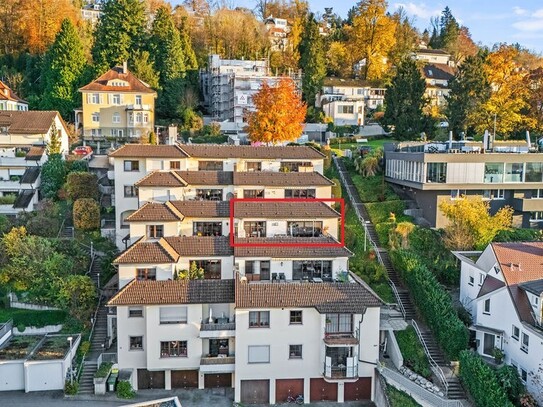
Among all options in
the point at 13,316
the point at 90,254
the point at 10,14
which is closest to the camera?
the point at 13,316

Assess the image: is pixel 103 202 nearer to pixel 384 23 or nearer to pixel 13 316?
pixel 13 316

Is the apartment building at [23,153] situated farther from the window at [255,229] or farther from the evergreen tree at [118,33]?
the window at [255,229]

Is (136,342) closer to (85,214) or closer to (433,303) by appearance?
(85,214)

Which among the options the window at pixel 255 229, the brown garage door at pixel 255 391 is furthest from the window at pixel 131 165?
the brown garage door at pixel 255 391

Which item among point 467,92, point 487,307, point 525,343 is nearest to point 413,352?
point 487,307

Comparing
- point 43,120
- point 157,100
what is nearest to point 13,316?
point 43,120
